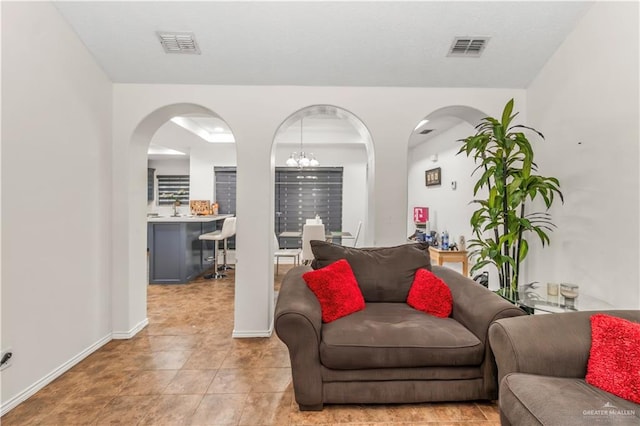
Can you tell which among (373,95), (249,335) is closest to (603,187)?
(373,95)

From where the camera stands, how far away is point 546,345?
1478 millimetres

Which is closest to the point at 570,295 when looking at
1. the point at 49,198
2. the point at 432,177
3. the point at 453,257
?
the point at 453,257

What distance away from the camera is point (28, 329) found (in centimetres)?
201

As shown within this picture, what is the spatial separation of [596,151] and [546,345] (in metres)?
1.61

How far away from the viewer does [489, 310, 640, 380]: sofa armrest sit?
1460 mm

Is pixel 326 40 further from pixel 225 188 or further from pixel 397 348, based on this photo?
pixel 225 188

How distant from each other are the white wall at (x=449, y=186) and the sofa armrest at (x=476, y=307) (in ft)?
6.27

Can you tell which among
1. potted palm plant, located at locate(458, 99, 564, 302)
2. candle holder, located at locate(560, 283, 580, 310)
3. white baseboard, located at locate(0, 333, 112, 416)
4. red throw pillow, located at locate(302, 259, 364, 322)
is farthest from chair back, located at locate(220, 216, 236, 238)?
candle holder, located at locate(560, 283, 580, 310)

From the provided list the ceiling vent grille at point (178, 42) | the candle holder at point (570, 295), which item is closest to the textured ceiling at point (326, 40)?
the ceiling vent grille at point (178, 42)

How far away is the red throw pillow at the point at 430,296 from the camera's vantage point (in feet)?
7.34

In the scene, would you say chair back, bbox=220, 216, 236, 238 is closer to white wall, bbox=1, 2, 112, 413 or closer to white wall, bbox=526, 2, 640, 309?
white wall, bbox=1, 2, 112, 413

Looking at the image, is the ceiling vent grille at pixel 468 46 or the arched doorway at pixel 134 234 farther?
the arched doorway at pixel 134 234

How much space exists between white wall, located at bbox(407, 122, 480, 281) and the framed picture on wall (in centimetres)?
8

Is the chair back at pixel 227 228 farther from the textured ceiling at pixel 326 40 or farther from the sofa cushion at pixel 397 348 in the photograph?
the sofa cushion at pixel 397 348
